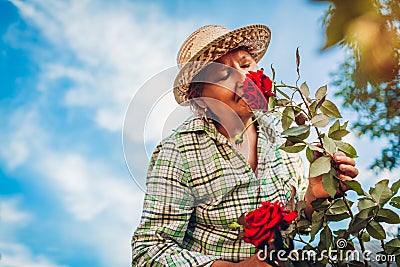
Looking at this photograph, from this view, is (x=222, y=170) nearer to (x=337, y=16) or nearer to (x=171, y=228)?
(x=171, y=228)

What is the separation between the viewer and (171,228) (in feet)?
2.80

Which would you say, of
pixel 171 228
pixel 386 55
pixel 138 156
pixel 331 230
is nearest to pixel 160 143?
pixel 138 156

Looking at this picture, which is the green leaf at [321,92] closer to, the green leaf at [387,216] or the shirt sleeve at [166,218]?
the green leaf at [387,216]

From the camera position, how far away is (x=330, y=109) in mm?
646

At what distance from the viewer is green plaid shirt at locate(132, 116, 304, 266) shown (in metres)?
0.85

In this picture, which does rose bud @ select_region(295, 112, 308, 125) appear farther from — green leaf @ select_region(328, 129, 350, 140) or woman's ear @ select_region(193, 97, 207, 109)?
woman's ear @ select_region(193, 97, 207, 109)

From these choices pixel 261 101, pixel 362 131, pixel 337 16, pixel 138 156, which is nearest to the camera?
pixel 337 16

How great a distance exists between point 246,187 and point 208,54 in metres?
0.29

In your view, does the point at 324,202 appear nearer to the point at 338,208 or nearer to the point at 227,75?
the point at 338,208

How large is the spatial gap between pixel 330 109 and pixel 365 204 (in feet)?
0.47

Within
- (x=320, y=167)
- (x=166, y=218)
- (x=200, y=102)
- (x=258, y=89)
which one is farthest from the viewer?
(x=200, y=102)

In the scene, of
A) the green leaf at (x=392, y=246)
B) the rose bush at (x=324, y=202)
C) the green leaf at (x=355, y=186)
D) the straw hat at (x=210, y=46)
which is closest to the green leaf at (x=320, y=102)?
the rose bush at (x=324, y=202)

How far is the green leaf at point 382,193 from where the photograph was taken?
2.03 feet

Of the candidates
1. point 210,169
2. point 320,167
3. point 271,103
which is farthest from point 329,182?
point 210,169
